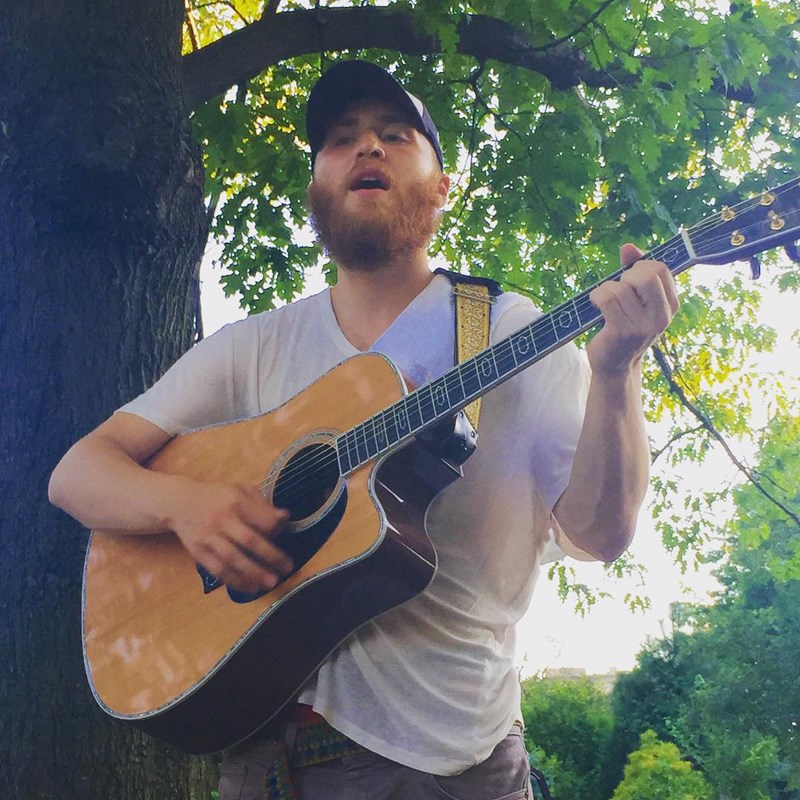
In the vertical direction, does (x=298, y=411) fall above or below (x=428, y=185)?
below

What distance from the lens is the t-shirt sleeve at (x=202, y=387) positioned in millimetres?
2105

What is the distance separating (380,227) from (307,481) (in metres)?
0.63

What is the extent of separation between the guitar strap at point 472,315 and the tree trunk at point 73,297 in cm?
A: 109

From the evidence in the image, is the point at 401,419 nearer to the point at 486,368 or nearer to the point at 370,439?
the point at 370,439

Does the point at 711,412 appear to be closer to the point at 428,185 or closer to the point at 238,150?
the point at 238,150

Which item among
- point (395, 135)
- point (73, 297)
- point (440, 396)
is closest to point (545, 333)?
point (440, 396)

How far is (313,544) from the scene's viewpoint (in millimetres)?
1757

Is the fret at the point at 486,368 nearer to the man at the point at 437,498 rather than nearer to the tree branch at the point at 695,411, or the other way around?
the man at the point at 437,498

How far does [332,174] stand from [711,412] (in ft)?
19.6

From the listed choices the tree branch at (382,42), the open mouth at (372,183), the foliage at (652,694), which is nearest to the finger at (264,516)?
the open mouth at (372,183)

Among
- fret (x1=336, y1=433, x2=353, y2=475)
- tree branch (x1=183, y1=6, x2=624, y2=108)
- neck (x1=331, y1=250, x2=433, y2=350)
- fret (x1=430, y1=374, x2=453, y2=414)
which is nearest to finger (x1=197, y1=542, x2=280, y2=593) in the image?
fret (x1=336, y1=433, x2=353, y2=475)

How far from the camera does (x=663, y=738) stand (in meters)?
22.0

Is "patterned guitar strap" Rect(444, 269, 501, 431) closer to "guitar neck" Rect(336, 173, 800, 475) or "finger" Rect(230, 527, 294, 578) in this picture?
"guitar neck" Rect(336, 173, 800, 475)

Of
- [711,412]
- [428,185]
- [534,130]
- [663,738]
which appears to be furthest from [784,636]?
[428,185]
